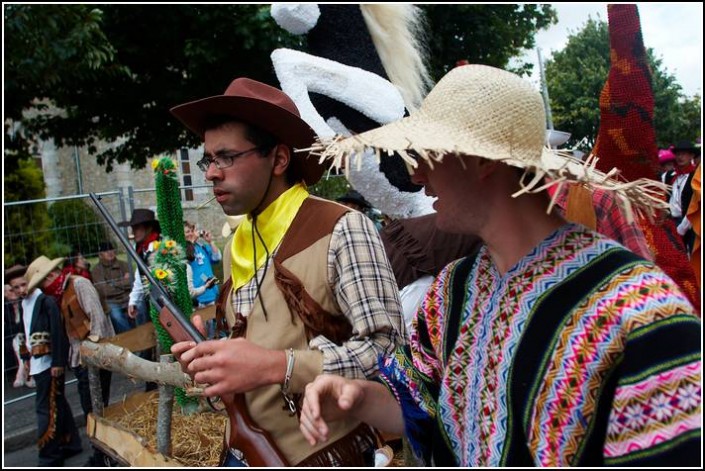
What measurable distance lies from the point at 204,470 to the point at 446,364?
2.42 ft

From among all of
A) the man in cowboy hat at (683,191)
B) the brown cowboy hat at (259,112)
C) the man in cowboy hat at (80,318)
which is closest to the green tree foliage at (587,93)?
the man in cowboy hat at (683,191)

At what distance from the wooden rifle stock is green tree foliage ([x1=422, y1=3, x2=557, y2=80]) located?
7.66 meters

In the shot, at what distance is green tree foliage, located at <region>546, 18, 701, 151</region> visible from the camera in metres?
18.8

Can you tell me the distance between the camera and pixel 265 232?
1.99 meters

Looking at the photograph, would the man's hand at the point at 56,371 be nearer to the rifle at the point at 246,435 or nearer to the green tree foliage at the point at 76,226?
the green tree foliage at the point at 76,226

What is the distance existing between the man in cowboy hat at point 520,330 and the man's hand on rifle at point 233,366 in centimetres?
27

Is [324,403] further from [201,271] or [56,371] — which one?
[201,271]

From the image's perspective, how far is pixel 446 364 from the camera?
1.43 m

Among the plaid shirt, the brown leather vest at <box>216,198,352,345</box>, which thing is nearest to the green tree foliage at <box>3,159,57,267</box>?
the brown leather vest at <box>216,198,352,345</box>

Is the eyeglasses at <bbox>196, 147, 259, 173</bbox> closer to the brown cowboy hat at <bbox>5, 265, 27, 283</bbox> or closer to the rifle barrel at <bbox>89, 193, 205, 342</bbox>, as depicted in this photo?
the rifle barrel at <bbox>89, 193, 205, 342</bbox>

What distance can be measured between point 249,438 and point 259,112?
989 mm

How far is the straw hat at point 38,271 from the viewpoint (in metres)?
5.21

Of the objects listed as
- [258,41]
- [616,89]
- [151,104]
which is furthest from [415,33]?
[151,104]

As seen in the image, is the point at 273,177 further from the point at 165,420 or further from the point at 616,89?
the point at 165,420
